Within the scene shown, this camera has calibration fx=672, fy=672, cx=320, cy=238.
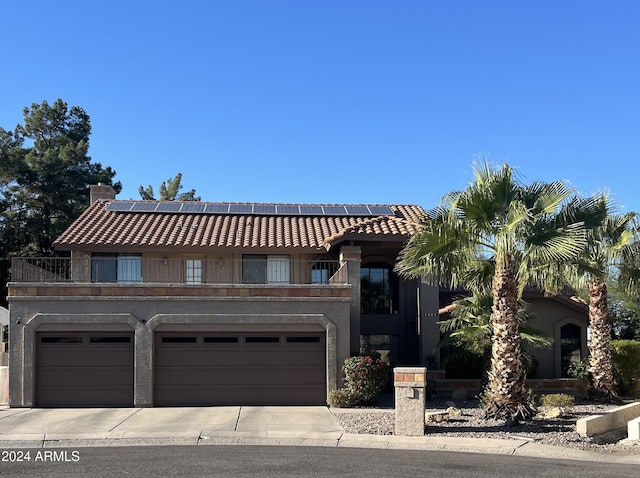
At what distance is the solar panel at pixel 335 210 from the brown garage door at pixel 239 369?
7.73 meters

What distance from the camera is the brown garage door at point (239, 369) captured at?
1981 centimetres

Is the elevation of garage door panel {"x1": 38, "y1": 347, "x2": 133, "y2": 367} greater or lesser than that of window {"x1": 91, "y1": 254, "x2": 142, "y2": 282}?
lesser

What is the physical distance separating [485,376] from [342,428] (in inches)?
259

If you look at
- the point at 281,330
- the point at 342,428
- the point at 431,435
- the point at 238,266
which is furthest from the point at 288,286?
the point at 431,435

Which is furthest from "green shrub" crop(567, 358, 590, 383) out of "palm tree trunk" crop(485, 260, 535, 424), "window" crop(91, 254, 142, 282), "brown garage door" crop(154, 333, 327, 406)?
"window" crop(91, 254, 142, 282)

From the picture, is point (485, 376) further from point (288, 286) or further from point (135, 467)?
point (135, 467)

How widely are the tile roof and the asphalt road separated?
946 centimetres

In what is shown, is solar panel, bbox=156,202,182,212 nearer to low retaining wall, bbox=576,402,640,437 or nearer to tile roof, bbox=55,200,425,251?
tile roof, bbox=55,200,425,251

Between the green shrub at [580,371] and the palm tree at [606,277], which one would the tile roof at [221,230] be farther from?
the green shrub at [580,371]

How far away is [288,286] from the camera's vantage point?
20156 mm

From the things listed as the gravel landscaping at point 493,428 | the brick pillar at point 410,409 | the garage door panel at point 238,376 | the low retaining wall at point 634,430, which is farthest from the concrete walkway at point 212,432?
the low retaining wall at point 634,430

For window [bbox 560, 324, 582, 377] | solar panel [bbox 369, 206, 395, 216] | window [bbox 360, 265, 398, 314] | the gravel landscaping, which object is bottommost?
the gravel landscaping

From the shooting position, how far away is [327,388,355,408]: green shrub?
1912cm

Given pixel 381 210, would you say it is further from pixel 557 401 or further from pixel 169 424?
pixel 169 424
